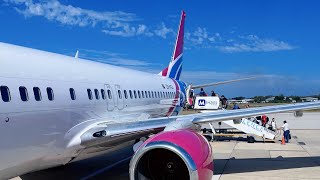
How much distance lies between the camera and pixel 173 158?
8.05 meters

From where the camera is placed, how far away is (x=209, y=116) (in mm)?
9961

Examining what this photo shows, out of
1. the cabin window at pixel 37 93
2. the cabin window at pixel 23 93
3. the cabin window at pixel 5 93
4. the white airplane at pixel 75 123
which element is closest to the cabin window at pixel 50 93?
the white airplane at pixel 75 123

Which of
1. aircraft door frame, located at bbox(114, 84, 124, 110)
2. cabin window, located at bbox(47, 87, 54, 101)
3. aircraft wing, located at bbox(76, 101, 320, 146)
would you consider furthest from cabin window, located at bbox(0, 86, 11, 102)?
aircraft door frame, located at bbox(114, 84, 124, 110)

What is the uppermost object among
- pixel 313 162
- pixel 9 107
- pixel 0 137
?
pixel 9 107

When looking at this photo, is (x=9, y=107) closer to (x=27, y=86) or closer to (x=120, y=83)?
(x=27, y=86)

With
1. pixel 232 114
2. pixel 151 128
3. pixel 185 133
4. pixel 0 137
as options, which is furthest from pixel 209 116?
pixel 0 137

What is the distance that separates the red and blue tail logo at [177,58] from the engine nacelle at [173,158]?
10.9 metres

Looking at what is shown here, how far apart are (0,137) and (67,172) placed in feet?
19.6

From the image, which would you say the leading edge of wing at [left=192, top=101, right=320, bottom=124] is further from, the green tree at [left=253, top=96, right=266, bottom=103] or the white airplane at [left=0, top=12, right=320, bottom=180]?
the green tree at [left=253, top=96, right=266, bottom=103]

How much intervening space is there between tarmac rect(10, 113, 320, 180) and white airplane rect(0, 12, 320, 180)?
1.80 m

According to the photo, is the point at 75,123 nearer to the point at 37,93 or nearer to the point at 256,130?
the point at 37,93

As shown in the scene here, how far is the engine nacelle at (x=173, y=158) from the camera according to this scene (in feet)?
23.2

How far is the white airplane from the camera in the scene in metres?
6.01

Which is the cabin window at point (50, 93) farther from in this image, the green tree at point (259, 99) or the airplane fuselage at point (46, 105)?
the green tree at point (259, 99)
